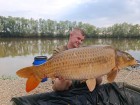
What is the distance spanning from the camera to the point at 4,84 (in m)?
5.29

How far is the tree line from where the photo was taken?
28.4 meters

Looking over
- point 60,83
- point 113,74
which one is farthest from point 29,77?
point 60,83

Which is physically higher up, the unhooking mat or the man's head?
the man's head

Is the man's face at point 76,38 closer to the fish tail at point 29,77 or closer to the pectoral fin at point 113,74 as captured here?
the pectoral fin at point 113,74

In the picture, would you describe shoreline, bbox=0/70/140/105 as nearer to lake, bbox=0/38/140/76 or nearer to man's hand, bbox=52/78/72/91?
man's hand, bbox=52/78/72/91

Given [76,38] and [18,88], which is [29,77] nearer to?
[76,38]

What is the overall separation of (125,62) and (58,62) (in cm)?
57

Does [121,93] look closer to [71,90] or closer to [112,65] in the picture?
[71,90]

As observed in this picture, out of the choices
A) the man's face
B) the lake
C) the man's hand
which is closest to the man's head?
the man's face

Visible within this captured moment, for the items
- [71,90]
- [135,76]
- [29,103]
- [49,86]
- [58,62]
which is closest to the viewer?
[58,62]

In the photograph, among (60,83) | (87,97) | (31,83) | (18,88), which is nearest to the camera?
(31,83)

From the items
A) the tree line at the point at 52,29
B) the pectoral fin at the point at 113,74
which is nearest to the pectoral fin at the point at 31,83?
the pectoral fin at the point at 113,74

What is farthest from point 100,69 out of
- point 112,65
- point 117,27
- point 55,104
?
point 117,27

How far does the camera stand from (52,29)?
32.5m
